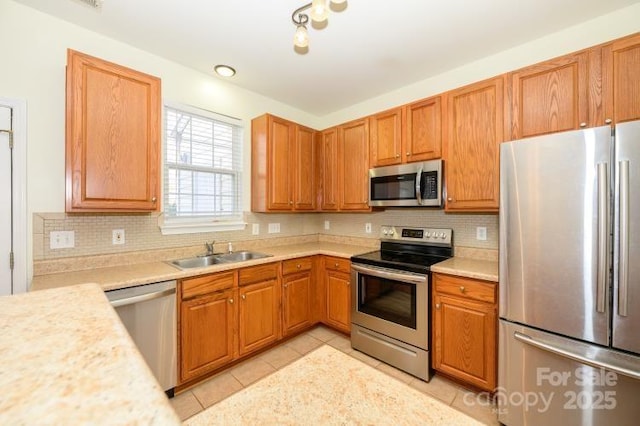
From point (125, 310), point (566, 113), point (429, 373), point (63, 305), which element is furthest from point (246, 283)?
point (566, 113)

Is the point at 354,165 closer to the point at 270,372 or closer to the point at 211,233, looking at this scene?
the point at 211,233

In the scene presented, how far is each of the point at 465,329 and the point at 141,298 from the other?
225 centimetres

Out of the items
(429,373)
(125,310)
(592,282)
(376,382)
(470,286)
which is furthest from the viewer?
(429,373)

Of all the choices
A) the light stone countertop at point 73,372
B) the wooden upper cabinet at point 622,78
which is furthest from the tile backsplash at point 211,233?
the light stone countertop at point 73,372

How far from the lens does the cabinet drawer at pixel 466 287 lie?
1838 millimetres

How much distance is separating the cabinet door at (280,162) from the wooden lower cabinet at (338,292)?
83cm

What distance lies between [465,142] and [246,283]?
220 centimetres

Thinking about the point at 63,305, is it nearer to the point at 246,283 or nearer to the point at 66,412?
the point at 66,412

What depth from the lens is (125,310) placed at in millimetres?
1673

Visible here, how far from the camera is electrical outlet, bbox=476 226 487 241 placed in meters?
2.36

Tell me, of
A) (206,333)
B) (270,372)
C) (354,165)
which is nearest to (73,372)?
(206,333)

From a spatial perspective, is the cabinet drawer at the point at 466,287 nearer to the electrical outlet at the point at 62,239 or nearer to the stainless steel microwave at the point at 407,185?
the stainless steel microwave at the point at 407,185

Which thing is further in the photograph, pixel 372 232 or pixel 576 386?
pixel 372 232

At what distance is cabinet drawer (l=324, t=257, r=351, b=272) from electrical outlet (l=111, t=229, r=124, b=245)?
1871 mm
